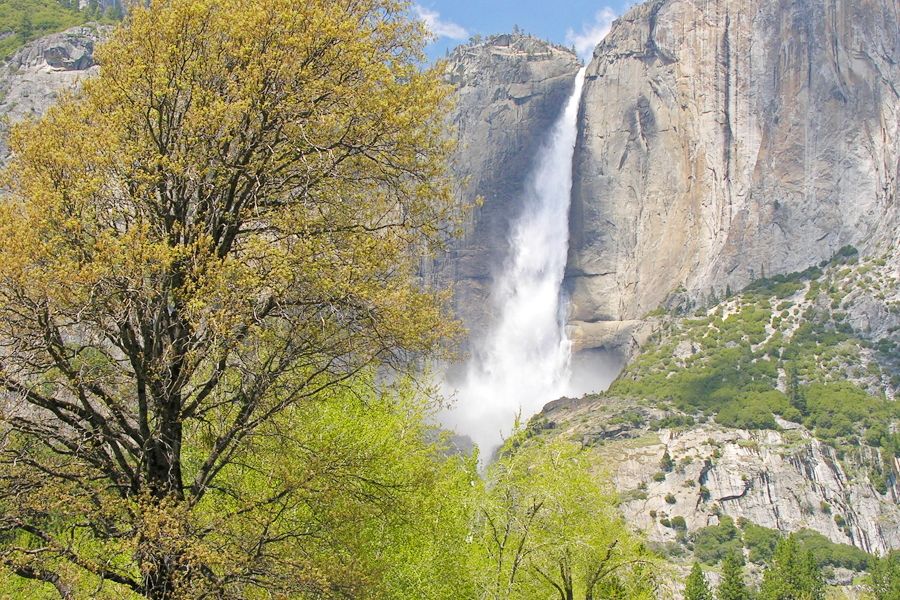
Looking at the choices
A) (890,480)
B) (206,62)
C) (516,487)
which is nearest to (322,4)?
(206,62)

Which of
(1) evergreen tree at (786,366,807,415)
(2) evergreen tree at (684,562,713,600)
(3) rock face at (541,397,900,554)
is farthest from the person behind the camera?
(1) evergreen tree at (786,366,807,415)

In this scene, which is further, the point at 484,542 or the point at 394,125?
the point at 484,542

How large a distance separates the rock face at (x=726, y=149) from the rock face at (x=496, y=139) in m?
8.23

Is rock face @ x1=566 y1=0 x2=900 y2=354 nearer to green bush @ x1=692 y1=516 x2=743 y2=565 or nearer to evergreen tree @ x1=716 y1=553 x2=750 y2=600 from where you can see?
green bush @ x1=692 y1=516 x2=743 y2=565

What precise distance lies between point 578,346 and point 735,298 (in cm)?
2816

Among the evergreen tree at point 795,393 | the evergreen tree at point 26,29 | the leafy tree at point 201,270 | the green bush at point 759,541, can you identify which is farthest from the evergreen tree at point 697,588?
the evergreen tree at point 26,29

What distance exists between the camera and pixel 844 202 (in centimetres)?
11700

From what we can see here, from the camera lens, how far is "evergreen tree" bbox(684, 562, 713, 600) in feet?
191

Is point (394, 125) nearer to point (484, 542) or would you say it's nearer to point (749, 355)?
point (484, 542)

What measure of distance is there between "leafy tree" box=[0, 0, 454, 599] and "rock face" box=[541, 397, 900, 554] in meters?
78.3

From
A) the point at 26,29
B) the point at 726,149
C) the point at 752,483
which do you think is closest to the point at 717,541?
the point at 752,483

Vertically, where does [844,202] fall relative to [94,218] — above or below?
above

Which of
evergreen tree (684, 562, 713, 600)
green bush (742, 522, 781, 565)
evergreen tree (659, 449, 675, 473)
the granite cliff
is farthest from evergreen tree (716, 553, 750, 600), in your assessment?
evergreen tree (659, 449, 675, 473)

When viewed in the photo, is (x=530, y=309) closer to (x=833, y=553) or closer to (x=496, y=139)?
(x=496, y=139)
